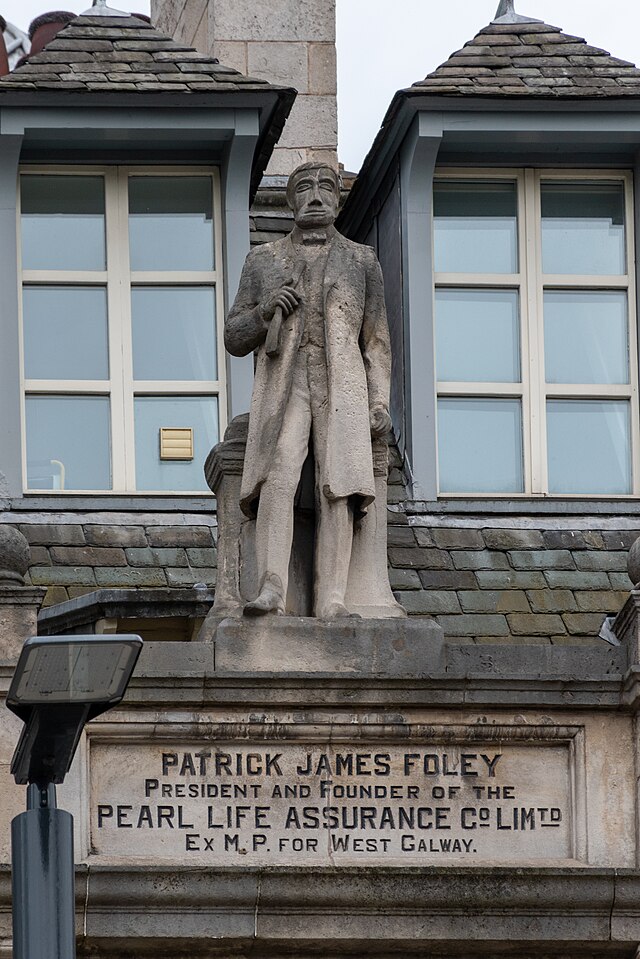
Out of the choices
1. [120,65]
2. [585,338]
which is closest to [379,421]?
[585,338]

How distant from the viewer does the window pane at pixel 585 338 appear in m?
20.2

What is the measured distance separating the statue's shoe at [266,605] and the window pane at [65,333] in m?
4.02

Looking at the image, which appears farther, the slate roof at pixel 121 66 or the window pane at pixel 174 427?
the slate roof at pixel 121 66

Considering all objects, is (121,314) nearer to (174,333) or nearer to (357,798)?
(174,333)

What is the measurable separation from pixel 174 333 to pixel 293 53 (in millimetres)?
2881

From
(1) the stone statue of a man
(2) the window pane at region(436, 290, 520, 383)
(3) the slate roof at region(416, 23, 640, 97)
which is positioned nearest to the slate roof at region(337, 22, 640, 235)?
(3) the slate roof at region(416, 23, 640, 97)

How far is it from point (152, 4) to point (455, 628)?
8.62 metres

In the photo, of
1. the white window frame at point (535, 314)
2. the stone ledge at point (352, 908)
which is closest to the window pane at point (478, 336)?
the white window frame at point (535, 314)

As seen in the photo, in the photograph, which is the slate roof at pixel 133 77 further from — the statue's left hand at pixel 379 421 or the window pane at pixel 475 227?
the statue's left hand at pixel 379 421

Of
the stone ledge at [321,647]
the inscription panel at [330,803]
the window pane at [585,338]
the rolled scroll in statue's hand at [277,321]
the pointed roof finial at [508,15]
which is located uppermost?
the pointed roof finial at [508,15]

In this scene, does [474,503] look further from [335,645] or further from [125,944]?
[125,944]

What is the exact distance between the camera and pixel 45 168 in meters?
20.3

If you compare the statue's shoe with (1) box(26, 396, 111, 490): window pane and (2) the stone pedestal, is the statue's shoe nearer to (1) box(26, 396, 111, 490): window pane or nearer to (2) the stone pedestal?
(2) the stone pedestal

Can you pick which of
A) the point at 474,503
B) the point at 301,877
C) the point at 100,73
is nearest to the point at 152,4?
the point at 100,73
